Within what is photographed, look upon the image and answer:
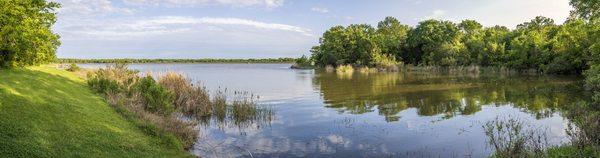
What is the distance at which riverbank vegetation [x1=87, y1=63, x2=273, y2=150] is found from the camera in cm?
1475

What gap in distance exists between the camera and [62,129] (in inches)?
456

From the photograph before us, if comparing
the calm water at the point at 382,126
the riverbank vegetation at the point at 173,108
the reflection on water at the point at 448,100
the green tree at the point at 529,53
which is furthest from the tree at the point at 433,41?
the riverbank vegetation at the point at 173,108

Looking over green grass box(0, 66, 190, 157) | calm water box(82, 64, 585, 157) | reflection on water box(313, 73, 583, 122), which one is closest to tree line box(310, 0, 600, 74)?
reflection on water box(313, 73, 583, 122)

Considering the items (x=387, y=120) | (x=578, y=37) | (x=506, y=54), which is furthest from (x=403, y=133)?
(x=506, y=54)

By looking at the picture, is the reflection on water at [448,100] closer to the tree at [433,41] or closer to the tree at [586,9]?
the tree at [586,9]

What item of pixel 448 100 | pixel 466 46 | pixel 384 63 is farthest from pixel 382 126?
pixel 466 46

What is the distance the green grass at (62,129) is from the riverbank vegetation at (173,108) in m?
0.79

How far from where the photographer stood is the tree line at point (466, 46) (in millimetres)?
52656

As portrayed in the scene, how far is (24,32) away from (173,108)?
788 cm

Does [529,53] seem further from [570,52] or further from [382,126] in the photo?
[382,126]

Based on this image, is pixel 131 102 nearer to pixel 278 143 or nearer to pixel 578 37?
pixel 278 143

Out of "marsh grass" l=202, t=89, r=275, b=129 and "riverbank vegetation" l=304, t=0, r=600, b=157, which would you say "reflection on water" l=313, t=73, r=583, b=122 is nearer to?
"riverbank vegetation" l=304, t=0, r=600, b=157

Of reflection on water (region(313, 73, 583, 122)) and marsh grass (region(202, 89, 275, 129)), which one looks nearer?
marsh grass (region(202, 89, 275, 129))

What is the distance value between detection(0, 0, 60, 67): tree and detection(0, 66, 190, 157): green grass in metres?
5.31
